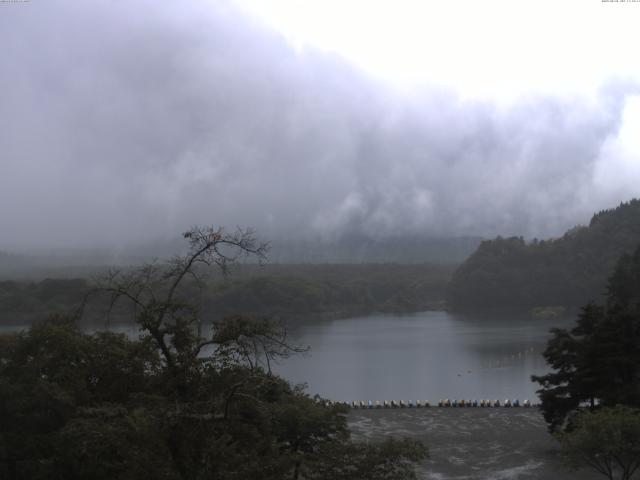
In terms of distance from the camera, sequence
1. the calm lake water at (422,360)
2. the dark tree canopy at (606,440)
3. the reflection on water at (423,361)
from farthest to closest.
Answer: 1. the reflection on water at (423,361)
2. the calm lake water at (422,360)
3. the dark tree canopy at (606,440)

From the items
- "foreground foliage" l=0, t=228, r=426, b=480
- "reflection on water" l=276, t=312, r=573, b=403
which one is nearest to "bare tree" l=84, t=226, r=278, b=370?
"foreground foliage" l=0, t=228, r=426, b=480

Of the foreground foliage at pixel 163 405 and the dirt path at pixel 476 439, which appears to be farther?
the dirt path at pixel 476 439

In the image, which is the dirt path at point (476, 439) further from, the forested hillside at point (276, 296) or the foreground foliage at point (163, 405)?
the forested hillside at point (276, 296)

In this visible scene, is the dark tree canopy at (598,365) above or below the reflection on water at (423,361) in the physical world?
above

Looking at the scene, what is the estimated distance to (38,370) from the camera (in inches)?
615

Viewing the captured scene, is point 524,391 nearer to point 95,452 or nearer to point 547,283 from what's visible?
point 95,452

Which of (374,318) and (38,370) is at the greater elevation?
(38,370)

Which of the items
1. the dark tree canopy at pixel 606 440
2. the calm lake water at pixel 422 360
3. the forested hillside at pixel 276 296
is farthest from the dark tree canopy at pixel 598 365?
the forested hillside at pixel 276 296

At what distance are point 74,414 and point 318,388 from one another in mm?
39424

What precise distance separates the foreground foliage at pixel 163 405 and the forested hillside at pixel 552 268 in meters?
122

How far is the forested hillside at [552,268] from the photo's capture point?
12862cm

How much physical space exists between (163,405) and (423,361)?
58.0 meters

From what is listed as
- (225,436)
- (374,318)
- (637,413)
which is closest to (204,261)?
(225,436)

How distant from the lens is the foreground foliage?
8.93 meters
